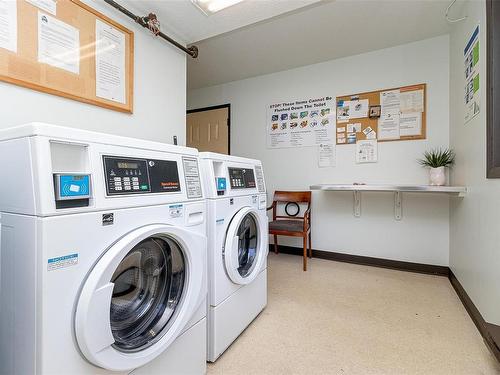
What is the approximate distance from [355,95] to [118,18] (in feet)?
7.57

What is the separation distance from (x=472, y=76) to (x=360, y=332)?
181 cm

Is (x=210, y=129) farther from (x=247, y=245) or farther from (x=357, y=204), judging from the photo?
(x=247, y=245)

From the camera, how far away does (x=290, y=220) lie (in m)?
3.04

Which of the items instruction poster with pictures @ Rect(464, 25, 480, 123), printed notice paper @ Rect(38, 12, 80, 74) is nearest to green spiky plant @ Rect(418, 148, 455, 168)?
instruction poster with pictures @ Rect(464, 25, 480, 123)

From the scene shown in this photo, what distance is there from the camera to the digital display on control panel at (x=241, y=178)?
4.65 ft

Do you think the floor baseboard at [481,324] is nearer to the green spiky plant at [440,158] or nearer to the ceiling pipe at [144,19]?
the green spiky plant at [440,158]

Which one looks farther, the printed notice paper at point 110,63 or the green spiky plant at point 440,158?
the green spiky plant at point 440,158

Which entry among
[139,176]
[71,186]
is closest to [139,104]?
[139,176]

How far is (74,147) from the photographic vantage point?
72cm

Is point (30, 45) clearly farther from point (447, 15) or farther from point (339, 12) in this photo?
point (447, 15)

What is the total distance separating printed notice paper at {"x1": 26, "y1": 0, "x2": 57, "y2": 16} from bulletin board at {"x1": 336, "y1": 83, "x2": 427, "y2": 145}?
8.33 feet

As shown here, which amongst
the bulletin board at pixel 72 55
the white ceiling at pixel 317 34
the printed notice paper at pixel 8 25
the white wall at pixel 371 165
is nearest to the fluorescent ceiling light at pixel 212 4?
the white ceiling at pixel 317 34

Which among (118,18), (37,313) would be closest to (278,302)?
(37,313)

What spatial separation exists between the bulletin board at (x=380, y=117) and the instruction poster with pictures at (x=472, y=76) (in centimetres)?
65
